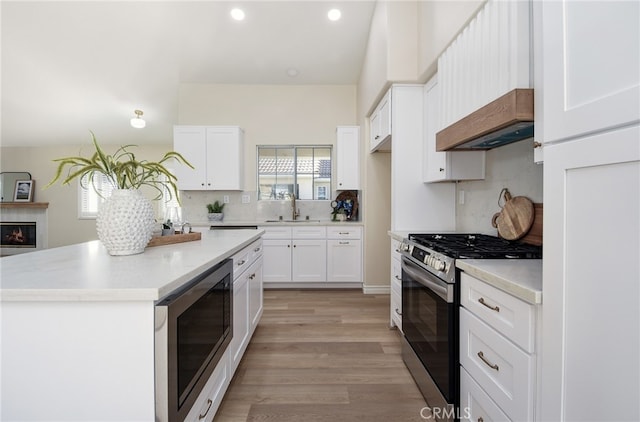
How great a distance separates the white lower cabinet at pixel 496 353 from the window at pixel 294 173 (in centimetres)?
340

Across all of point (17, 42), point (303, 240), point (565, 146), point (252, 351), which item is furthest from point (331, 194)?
point (17, 42)

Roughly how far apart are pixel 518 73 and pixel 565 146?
75cm

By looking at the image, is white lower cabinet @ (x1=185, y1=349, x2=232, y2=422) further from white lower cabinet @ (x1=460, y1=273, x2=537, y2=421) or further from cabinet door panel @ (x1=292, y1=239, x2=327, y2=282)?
cabinet door panel @ (x1=292, y1=239, x2=327, y2=282)

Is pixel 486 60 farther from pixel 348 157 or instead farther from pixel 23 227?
pixel 23 227

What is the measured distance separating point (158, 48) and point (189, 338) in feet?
14.1

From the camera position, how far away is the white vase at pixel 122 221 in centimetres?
134

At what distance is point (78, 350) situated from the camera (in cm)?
91

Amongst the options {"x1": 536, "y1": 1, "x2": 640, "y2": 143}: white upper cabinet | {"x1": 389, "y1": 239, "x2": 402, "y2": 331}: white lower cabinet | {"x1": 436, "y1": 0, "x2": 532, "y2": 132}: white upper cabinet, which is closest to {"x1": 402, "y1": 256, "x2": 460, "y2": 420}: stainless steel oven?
{"x1": 389, "y1": 239, "x2": 402, "y2": 331}: white lower cabinet

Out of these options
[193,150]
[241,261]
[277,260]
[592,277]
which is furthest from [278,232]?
[592,277]

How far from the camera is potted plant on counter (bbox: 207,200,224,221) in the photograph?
4340 millimetres

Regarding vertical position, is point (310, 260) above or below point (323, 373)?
above

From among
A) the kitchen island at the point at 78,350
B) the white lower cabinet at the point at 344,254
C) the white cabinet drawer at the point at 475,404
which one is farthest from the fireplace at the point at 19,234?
the white cabinet drawer at the point at 475,404

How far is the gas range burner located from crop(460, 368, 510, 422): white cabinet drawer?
21.5 inches

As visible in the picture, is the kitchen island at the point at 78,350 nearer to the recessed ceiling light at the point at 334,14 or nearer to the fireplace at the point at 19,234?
the recessed ceiling light at the point at 334,14
